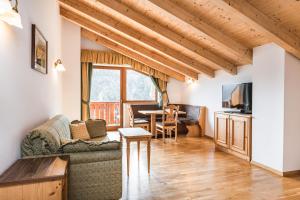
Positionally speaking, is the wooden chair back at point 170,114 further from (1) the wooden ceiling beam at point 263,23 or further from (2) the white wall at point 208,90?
(1) the wooden ceiling beam at point 263,23

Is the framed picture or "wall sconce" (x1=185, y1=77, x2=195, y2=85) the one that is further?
"wall sconce" (x1=185, y1=77, x2=195, y2=85)

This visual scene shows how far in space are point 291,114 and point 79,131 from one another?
354 cm

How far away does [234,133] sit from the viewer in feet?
14.1

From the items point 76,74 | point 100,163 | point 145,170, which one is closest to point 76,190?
point 100,163

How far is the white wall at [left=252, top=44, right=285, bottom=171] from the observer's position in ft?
11.1

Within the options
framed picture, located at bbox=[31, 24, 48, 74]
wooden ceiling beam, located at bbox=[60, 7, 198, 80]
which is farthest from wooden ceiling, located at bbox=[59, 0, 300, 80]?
framed picture, located at bbox=[31, 24, 48, 74]

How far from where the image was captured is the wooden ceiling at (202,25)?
114 inches

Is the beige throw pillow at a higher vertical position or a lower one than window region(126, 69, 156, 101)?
lower

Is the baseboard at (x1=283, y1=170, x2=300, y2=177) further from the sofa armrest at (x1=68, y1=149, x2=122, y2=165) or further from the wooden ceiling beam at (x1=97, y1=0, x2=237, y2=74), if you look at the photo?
the sofa armrest at (x1=68, y1=149, x2=122, y2=165)

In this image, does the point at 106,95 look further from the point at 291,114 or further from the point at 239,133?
the point at 291,114

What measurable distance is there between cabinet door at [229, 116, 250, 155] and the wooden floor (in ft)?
0.78

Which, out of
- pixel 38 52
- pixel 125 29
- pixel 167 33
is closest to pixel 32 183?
pixel 38 52

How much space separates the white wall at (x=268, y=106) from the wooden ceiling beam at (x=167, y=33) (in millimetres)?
999

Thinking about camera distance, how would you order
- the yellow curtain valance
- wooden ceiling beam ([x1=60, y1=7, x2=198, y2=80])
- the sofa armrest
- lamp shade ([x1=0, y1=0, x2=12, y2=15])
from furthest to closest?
1. the yellow curtain valance
2. wooden ceiling beam ([x1=60, y1=7, x2=198, y2=80])
3. the sofa armrest
4. lamp shade ([x1=0, y1=0, x2=12, y2=15])
